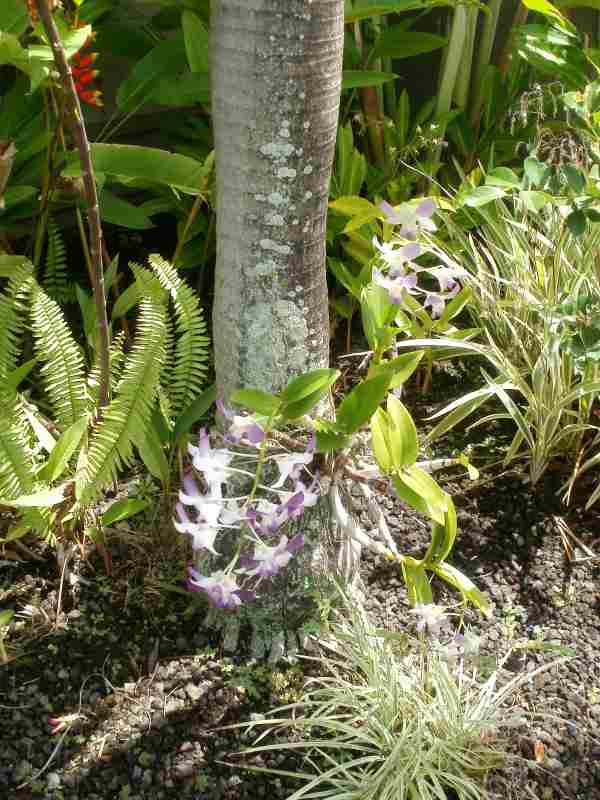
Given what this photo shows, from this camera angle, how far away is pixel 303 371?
154cm

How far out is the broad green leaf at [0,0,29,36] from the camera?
1.82 meters

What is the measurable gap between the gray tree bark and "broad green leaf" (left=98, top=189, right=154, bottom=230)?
68 cm

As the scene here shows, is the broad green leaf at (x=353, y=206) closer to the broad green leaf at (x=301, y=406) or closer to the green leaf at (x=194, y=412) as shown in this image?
the green leaf at (x=194, y=412)

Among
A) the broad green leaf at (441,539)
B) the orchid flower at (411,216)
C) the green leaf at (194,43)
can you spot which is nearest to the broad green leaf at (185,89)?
the green leaf at (194,43)

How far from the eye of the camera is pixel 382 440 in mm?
1457

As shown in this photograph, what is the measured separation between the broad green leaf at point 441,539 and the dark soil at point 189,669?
8.0 inches

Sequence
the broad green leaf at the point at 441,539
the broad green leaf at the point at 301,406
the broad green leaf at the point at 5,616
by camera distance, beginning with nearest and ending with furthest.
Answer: the broad green leaf at the point at 301,406 < the broad green leaf at the point at 441,539 < the broad green leaf at the point at 5,616

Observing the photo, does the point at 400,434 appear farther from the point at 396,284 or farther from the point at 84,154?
the point at 84,154

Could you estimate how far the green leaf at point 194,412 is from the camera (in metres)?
1.82

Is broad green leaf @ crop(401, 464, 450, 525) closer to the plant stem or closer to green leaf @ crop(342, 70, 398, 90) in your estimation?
the plant stem

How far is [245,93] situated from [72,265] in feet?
5.00

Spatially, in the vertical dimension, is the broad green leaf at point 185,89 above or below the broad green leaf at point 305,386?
above

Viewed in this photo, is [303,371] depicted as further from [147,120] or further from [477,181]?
[147,120]

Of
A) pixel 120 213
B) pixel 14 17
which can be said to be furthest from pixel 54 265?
pixel 14 17
